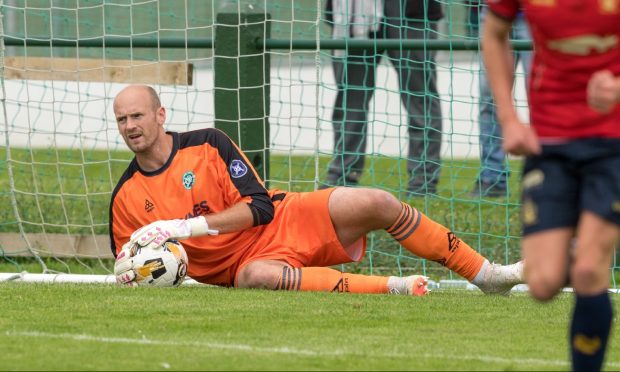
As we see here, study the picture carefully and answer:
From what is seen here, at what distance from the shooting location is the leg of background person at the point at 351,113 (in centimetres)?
937

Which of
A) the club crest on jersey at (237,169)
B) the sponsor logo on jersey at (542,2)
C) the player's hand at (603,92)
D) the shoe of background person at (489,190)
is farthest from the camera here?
the shoe of background person at (489,190)

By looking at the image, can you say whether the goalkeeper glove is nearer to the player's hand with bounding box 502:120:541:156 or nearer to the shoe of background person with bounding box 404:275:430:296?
the shoe of background person with bounding box 404:275:430:296

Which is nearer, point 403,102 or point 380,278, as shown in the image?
point 380,278

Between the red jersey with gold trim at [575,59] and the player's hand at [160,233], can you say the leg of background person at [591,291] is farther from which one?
the player's hand at [160,233]

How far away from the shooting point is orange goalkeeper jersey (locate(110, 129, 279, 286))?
263 inches

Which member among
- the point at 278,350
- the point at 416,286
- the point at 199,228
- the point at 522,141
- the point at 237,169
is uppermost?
the point at 522,141

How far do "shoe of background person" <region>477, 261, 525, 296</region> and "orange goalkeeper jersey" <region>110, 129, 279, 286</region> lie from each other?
1.19m

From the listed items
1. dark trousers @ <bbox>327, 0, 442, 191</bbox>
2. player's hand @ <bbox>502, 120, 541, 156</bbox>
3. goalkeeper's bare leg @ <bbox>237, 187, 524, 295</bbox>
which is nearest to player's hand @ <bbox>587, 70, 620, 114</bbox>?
player's hand @ <bbox>502, 120, 541, 156</bbox>

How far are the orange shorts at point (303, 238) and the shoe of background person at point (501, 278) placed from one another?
684 millimetres

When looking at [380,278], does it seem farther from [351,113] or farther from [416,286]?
[351,113]

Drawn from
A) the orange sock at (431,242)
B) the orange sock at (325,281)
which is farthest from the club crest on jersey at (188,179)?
the orange sock at (431,242)

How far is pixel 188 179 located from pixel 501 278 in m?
1.70

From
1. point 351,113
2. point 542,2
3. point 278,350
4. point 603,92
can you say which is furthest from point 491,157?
point 603,92

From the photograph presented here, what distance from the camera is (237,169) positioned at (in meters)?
6.69
